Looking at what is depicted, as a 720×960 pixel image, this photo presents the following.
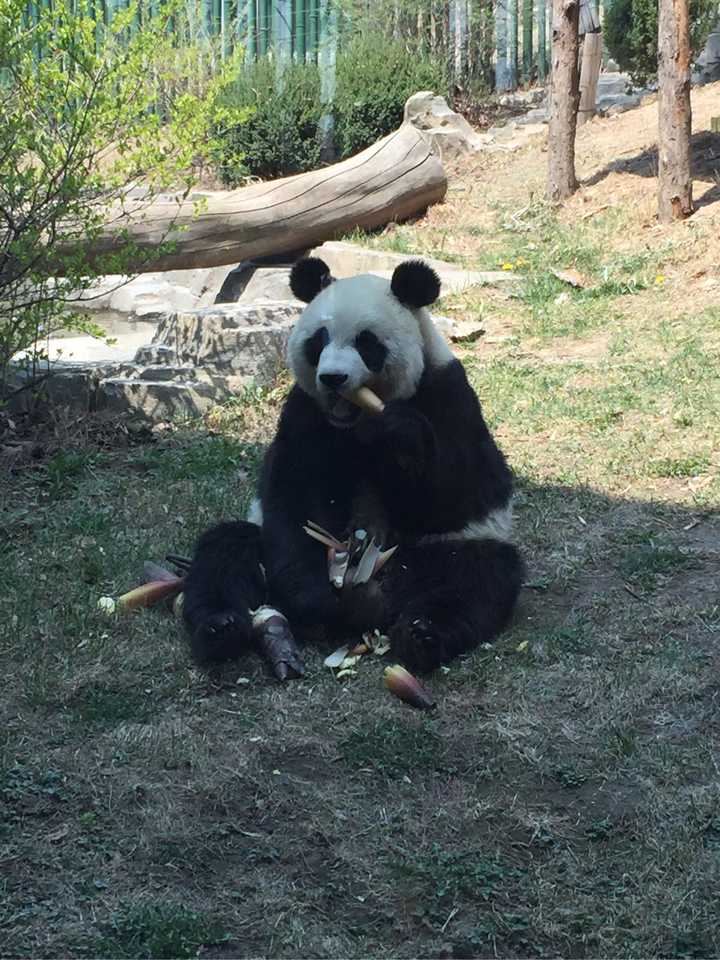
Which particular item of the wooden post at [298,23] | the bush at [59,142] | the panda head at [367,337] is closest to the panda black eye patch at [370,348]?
the panda head at [367,337]

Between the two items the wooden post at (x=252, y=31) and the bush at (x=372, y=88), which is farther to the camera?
the wooden post at (x=252, y=31)

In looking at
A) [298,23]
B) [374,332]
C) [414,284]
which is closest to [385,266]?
[414,284]

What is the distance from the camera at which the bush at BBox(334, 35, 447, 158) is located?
1487 cm

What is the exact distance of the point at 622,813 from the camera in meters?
3.49

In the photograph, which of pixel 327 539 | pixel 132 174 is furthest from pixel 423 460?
pixel 132 174

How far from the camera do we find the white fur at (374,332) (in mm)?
4727

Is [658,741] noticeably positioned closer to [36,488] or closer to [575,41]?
[36,488]

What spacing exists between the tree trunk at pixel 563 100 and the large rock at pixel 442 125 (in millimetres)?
2724

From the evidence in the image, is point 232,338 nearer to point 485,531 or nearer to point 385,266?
point 385,266

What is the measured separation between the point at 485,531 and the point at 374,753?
1.30m

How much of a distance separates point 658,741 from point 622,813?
47cm

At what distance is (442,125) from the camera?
1517 cm

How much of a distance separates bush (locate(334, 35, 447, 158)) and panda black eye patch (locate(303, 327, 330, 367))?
34.6 feet

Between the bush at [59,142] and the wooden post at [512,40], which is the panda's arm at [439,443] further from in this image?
the wooden post at [512,40]
